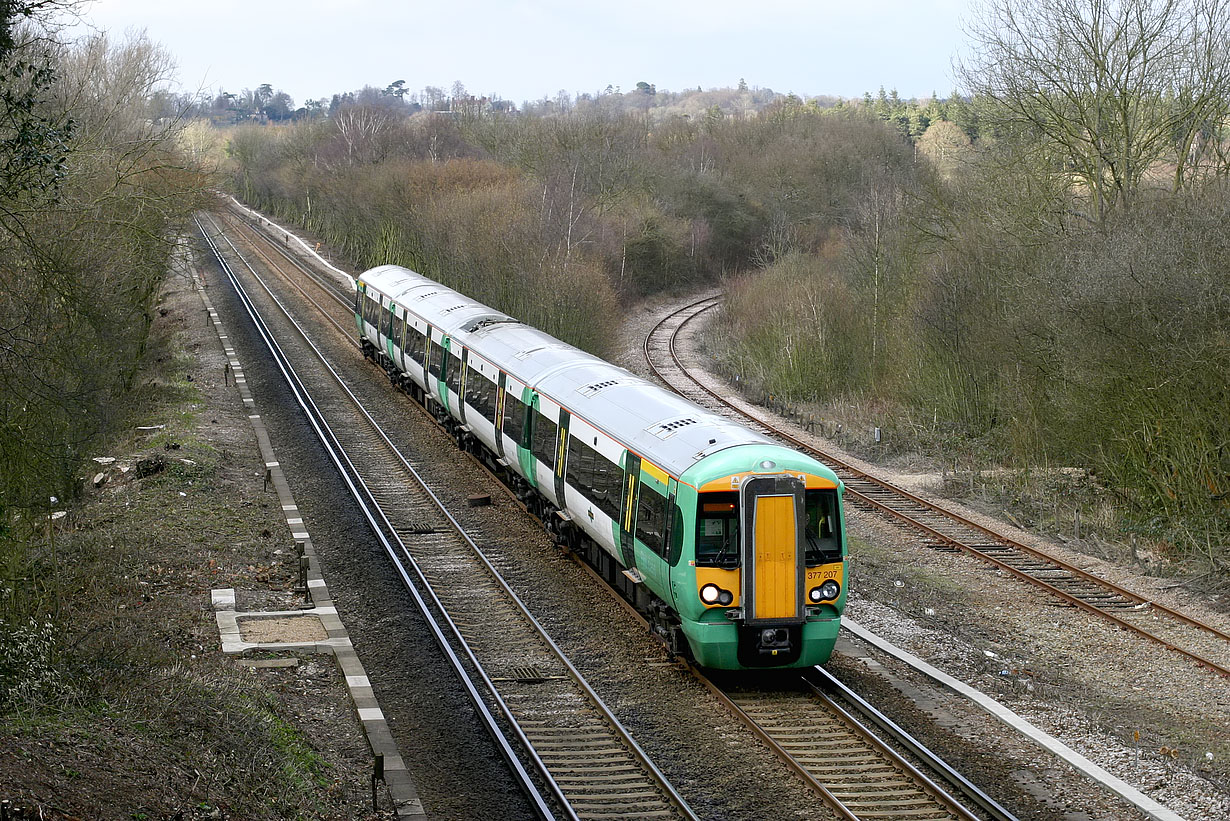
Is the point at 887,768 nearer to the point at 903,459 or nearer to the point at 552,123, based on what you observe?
the point at 903,459

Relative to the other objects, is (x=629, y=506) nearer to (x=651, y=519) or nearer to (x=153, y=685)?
(x=651, y=519)

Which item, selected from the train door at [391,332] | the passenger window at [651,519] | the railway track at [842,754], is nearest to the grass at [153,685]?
the railway track at [842,754]

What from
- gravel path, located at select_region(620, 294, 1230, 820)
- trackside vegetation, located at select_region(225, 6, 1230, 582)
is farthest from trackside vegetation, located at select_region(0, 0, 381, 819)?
trackside vegetation, located at select_region(225, 6, 1230, 582)

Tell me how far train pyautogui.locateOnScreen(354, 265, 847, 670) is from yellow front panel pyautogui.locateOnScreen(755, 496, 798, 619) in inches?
0.4

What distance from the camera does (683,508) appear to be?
1195cm

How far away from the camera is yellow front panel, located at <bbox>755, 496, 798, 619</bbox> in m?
11.6

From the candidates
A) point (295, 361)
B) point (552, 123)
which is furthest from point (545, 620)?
point (552, 123)

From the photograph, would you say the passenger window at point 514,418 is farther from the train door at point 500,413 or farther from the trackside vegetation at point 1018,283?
the trackside vegetation at point 1018,283

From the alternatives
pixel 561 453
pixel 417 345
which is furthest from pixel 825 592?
pixel 417 345

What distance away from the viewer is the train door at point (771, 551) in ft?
38.1

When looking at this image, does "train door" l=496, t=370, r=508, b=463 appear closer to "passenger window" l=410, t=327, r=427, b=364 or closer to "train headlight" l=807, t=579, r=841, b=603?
"passenger window" l=410, t=327, r=427, b=364

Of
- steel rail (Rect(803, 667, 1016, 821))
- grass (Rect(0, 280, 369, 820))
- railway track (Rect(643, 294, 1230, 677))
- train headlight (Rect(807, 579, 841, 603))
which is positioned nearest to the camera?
grass (Rect(0, 280, 369, 820))

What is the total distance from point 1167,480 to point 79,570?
1633 centimetres

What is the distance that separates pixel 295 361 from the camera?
35312 millimetres
